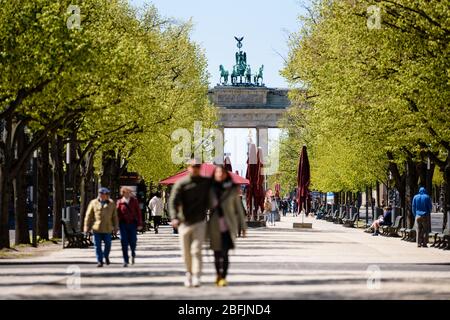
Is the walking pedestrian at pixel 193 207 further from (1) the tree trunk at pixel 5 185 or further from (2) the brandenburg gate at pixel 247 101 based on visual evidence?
(2) the brandenburg gate at pixel 247 101

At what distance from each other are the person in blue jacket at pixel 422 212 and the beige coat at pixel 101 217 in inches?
612

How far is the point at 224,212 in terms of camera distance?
12.8 metres

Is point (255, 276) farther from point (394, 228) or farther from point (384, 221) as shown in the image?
point (384, 221)

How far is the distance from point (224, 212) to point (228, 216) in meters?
0.06

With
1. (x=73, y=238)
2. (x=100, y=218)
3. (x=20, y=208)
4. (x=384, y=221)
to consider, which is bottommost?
(x=73, y=238)

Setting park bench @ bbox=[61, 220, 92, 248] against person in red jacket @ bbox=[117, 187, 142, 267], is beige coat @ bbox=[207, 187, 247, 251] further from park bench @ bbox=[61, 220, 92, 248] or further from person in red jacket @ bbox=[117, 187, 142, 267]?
park bench @ bbox=[61, 220, 92, 248]

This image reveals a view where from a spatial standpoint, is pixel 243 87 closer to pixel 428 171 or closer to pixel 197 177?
pixel 428 171

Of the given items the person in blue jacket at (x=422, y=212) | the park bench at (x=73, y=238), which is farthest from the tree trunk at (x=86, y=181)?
the person in blue jacket at (x=422, y=212)

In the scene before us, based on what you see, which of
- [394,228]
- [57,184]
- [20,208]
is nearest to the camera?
[20,208]

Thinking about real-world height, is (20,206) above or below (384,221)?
above

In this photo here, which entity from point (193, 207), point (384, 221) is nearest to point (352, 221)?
point (384, 221)

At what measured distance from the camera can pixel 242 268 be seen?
27.1 m

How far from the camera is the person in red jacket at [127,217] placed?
2834 centimetres
